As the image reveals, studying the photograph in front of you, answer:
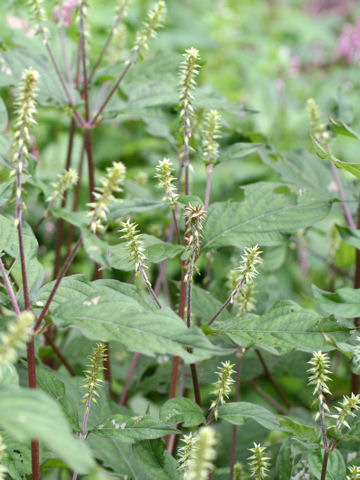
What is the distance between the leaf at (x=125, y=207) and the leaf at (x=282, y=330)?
0.98 feet

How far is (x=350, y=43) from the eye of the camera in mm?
4172

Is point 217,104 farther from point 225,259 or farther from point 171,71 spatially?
point 225,259

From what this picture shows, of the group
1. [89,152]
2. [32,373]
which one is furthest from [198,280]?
[32,373]

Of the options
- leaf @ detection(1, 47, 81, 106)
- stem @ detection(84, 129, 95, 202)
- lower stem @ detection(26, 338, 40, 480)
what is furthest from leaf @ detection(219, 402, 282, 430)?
leaf @ detection(1, 47, 81, 106)

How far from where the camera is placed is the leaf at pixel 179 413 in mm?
1183

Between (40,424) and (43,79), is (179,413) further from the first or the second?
(43,79)

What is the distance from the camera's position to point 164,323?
40.2 inches

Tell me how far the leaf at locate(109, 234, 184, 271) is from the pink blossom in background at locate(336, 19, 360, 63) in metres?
2.79

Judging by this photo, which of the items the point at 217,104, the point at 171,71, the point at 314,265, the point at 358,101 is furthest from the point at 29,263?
the point at 358,101

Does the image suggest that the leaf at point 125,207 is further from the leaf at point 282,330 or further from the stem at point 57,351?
the stem at point 57,351

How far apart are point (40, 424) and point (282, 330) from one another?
23.1 inches

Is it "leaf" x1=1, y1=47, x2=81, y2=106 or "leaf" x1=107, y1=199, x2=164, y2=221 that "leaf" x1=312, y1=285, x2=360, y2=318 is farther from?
"leaf" x1=1, y1=47, x2=81, y2=106

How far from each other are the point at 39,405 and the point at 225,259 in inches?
58.3

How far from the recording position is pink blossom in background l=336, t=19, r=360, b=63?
3807 mm
